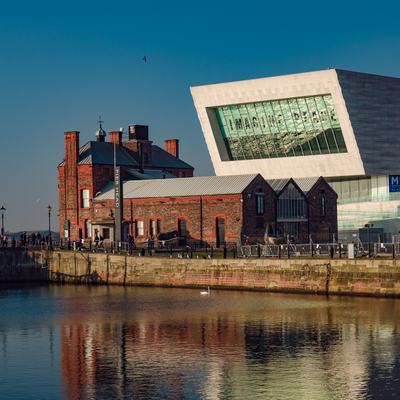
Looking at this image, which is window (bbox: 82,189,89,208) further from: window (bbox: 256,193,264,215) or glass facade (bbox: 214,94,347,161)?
window (bbox: 256,193,264,215)

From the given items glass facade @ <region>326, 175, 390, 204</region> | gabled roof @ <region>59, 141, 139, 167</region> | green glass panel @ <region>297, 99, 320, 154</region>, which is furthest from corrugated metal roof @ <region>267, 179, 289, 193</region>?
gabled roof @ <region>59, 141, 139, 167</region>

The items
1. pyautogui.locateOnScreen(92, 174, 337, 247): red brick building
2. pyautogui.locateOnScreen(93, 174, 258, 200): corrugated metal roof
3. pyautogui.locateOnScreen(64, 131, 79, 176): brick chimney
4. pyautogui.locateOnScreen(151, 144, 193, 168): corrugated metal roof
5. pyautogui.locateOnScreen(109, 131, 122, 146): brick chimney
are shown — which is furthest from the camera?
pyautogui.locateOnScreen(151, 144, 193, 168): corrugated metal roof

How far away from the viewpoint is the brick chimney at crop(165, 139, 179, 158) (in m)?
101

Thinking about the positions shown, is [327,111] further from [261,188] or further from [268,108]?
[261,188]

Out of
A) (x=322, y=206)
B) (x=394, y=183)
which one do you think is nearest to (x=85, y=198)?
(x=322, y=206)

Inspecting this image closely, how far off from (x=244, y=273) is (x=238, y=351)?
19.1m

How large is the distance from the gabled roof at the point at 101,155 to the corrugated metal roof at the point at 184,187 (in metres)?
4.14

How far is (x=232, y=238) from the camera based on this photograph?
201 feet

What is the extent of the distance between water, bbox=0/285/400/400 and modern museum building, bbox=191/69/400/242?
33123mm

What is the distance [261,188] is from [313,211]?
23.6ft

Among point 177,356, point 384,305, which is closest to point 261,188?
point 384,305

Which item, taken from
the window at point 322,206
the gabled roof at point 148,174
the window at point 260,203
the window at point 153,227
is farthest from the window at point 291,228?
the gabled roof at point 148,174

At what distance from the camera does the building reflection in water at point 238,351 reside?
72.7ft

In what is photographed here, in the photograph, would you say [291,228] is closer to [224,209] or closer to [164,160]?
[224,209]
